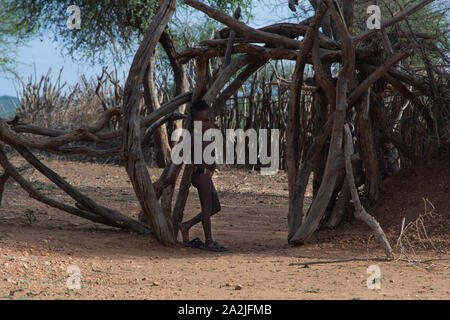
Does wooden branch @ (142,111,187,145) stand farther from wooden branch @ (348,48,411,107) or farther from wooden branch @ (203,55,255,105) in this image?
wooden branch @ (348,48,411,107)

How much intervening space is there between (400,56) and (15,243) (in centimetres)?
373

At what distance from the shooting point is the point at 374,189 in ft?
18.1

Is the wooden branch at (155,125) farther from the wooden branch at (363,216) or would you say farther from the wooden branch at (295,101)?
the wooden branch at (363,216)

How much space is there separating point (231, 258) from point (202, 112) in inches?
54.1

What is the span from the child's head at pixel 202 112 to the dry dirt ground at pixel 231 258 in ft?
3.99

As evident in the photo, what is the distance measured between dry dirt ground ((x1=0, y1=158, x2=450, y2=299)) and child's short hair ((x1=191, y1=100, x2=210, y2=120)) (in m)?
1.31

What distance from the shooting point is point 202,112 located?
517 centimetres

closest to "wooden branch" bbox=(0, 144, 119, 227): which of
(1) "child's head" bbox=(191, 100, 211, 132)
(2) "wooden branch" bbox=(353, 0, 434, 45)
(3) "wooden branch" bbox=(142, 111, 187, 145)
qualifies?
(3) "wooden branch" bbox=(142, 111, 187, 145)

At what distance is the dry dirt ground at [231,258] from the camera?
3480mm

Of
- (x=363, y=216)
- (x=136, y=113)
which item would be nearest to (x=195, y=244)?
(x=136, y=113)

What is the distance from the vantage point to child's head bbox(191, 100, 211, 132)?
518cm

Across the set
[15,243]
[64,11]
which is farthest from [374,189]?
[64,11]

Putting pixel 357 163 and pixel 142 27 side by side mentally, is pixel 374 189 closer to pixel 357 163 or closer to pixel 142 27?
pixel 357 163

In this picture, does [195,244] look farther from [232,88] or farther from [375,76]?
[375,76]
